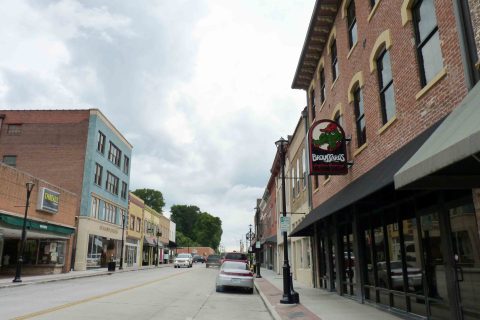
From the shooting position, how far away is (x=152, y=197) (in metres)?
112

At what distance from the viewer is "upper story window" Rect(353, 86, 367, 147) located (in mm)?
13719

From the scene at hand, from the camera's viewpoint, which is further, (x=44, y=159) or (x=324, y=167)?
(x=44, y=159)

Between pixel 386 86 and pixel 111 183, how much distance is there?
40.1 meters

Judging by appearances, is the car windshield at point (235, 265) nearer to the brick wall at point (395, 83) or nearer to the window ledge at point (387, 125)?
the brick wall at point (395, 83)

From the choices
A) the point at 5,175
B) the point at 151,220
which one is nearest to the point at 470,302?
the point at 5,175

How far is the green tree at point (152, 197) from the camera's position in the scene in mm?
111375

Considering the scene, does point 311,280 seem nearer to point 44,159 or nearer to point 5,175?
point 5,175

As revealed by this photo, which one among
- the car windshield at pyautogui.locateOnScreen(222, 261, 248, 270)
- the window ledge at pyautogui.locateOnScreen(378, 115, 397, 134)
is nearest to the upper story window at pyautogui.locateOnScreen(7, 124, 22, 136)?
the car windshield at pyautogui.locateOnScreen(222, 261, 248, 270)

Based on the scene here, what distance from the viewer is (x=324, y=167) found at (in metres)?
13.7

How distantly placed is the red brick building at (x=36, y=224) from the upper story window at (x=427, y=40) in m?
23.6

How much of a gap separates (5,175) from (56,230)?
713 centimetres

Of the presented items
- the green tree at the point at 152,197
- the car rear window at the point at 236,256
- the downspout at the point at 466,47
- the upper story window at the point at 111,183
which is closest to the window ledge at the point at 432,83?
the downspout at the point at 466,47

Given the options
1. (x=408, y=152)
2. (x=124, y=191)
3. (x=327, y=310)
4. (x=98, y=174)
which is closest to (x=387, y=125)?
(x=408, y=152)

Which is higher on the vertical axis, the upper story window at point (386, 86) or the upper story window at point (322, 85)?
the upper story window at point (322, 85)
